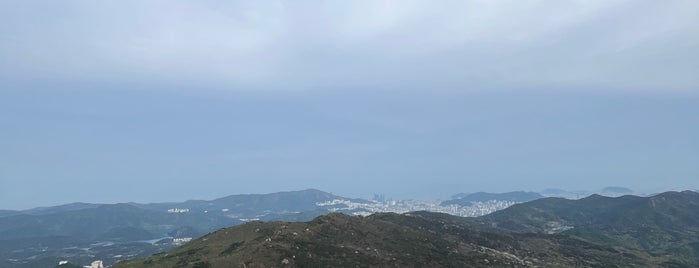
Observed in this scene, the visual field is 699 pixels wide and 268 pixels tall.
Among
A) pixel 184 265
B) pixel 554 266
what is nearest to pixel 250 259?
pixel 184 265

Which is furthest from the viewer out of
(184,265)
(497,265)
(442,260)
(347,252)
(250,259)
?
(497,265)

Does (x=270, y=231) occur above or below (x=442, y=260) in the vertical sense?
above

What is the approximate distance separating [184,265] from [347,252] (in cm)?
4518

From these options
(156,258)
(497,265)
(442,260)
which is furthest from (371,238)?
(156,258)

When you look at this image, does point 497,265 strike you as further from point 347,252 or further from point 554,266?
point 347,252

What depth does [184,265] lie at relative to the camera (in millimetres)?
122688

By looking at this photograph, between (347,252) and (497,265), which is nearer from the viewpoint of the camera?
(347,252)

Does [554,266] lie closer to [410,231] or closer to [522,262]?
[522,262]

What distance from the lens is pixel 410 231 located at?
190 metres

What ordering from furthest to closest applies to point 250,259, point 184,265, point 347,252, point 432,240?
point 432,240 → point 347,252 → point 184,265 → point 250,259

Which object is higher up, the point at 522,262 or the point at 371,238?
the point at 371,238

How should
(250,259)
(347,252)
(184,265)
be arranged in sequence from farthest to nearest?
→ (347,252) < (184,265) < (250,259)

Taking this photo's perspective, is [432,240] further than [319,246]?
Yes

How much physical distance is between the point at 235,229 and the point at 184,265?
44.5 metres
